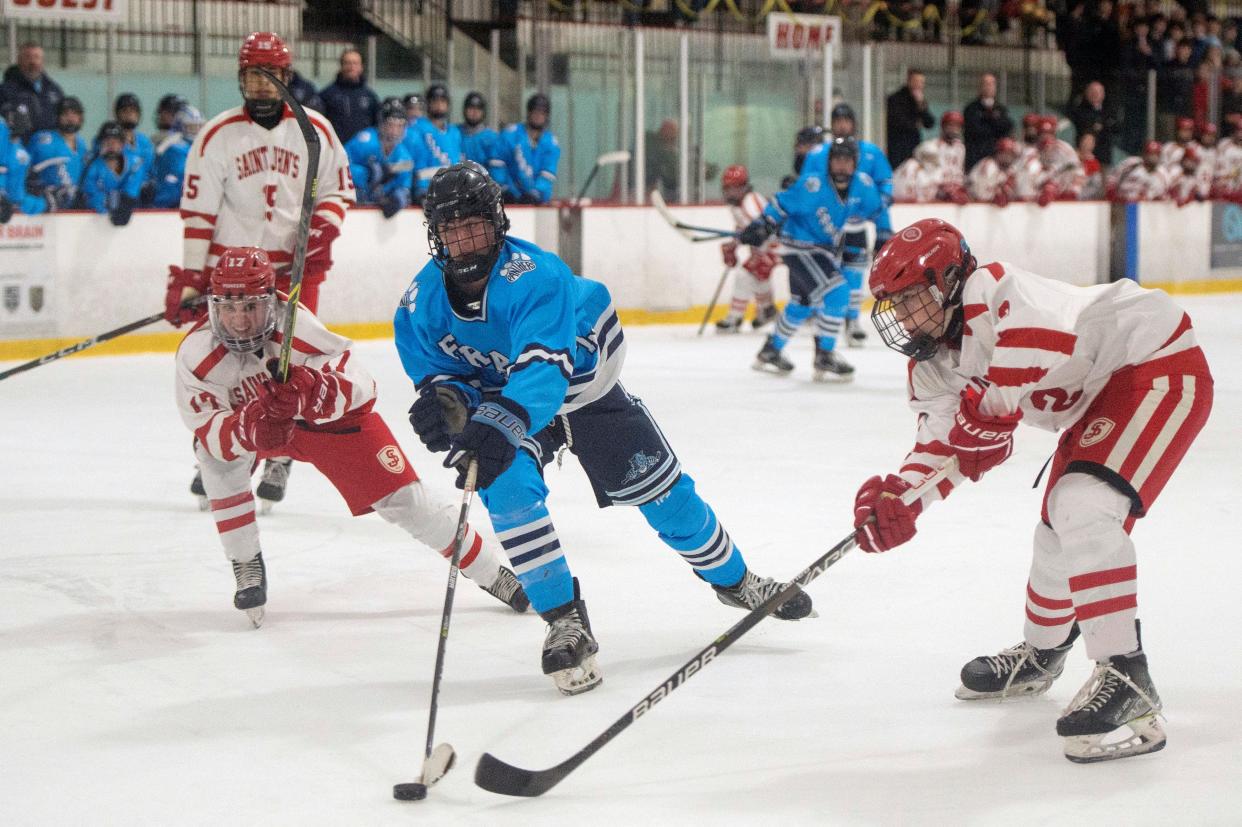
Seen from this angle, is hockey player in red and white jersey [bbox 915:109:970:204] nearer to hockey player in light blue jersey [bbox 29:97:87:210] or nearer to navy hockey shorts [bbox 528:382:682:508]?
hockey player in light blue jersey [bbox 29:97:87:210]

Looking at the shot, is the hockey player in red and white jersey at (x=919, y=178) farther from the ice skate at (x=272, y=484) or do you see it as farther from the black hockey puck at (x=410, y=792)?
the black hockey puck at (x=410, y=792)

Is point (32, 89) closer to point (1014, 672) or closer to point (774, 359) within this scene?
point (774, 359)

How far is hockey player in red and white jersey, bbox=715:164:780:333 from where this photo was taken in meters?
10.0

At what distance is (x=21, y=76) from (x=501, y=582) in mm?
6541

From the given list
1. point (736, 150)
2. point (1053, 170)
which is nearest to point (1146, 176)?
point (1053, 170)

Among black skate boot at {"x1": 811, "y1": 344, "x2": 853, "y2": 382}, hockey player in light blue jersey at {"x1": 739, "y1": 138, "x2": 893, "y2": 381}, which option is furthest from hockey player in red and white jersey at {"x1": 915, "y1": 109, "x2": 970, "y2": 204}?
black skate boot at {"x1": 811, "y1": 344, "x2": 853, "y2": 382}

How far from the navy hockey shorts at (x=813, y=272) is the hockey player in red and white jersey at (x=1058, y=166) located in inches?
206

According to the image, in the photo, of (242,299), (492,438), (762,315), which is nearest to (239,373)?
(242,299)

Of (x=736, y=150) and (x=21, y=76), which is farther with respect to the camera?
(x=736, y=150)

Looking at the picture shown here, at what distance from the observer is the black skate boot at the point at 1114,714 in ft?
8.62

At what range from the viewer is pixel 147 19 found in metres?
10.3

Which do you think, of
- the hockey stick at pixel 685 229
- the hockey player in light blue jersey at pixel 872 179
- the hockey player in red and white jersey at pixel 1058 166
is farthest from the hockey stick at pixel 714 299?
the hockey player in red and white jersey at pixel 1058 166

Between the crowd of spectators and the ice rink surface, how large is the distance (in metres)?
3.51

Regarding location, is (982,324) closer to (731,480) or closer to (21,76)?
(731,480)
